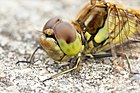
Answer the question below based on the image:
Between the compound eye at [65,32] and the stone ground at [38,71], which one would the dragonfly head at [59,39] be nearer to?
the compound eye at [65,32]

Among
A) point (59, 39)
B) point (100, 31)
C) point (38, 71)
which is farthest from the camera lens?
point (100, 31)

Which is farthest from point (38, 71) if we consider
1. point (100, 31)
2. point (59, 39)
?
point (100, 31)

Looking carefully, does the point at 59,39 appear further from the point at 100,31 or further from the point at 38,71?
the point at 100,31

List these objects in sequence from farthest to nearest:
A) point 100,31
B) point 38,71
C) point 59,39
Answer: point 100,31, point 38,71, point 59,39

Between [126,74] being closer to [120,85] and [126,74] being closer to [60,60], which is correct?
[120,85]

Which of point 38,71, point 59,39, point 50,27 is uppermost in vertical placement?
point 50,27

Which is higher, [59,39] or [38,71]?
[59,39]

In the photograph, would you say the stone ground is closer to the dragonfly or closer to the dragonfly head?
the dragonfly
